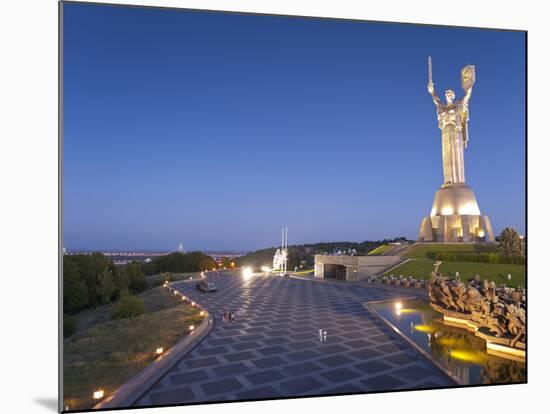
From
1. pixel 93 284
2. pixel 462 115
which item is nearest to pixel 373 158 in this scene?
pixel 93 284

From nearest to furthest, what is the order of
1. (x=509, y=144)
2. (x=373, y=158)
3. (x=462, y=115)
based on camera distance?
(x=509, y=144) → (x=373, y=158) → (x=462, y=115)

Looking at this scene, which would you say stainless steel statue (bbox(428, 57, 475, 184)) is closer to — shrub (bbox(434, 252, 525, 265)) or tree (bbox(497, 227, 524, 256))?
shrub (bbox(434, 252, 525, 265))

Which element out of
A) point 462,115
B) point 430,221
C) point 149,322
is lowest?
point 149,322

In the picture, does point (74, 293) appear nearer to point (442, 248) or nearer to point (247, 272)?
point (247, 272)

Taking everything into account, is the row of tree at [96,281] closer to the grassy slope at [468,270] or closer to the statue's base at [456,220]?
the grassy slope at [468,270]

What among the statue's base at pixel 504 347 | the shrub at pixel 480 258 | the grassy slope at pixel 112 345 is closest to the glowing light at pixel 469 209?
the shrub at pixel 480 258

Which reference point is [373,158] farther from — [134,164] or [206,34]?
[134,164]

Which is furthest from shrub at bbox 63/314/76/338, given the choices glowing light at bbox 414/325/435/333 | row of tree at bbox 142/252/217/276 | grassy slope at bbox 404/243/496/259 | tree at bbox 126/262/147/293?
grassy slope at bbox 404/243/496/259
